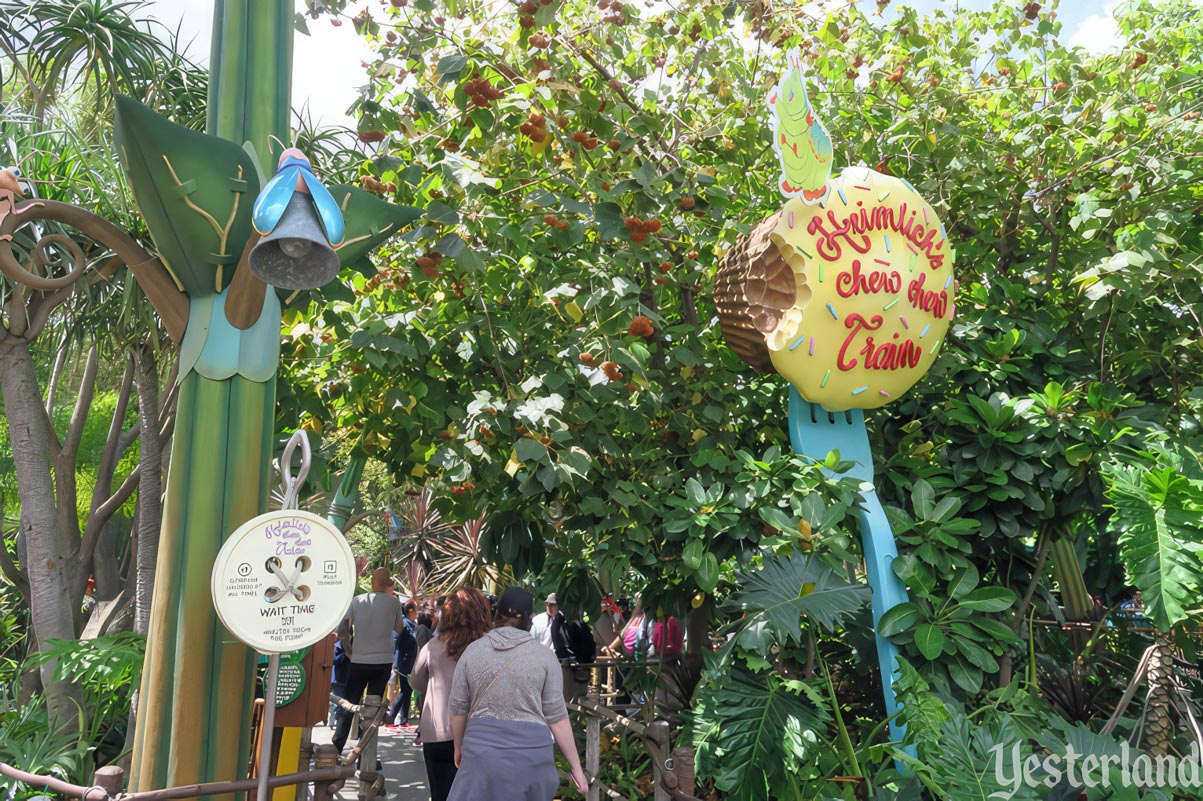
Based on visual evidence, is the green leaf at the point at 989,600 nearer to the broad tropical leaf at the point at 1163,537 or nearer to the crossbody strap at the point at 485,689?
the broad tropical leaf at the point at 1163,537

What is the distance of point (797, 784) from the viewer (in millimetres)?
4086

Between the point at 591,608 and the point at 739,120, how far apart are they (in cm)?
311

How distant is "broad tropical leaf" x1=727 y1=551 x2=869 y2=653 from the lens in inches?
156

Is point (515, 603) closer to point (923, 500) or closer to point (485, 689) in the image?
point (485, 689)

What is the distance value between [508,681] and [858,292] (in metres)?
2.37

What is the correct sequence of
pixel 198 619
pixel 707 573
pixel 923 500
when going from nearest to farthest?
1. pixel 198 619
2. pixel 707 573
3. pixel 923 500

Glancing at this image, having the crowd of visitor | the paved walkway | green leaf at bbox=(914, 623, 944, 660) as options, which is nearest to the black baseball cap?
the crowd of visitor

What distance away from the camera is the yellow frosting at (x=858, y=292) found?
427 cm

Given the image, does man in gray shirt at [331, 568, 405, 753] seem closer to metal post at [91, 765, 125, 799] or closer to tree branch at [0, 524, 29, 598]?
tree branch at [0, 524, 29, 598]

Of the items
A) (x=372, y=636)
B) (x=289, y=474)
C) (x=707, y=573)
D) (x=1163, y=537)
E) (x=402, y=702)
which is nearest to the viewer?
(x=289, y=474)

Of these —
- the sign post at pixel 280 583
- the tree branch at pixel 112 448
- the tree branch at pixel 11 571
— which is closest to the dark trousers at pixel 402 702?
the tree branch at pixel 112 448

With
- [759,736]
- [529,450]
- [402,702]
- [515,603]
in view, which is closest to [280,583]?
[515,603]

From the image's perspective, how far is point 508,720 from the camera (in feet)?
11.0

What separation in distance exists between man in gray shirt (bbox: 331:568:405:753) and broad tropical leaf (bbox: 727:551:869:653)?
3045mm
